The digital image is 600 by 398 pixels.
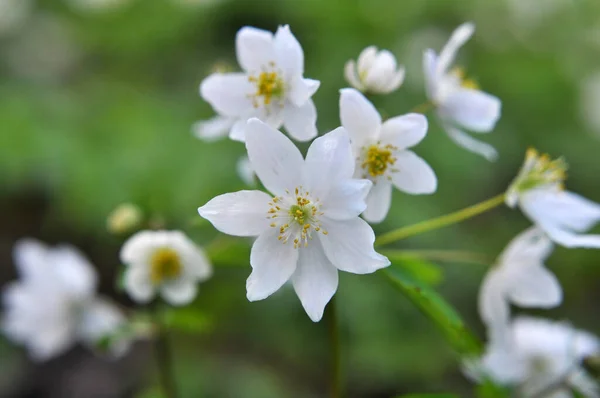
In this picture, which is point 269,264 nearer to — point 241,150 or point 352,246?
point 352,246

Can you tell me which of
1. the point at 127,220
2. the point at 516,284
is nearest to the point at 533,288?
the point at 516,284

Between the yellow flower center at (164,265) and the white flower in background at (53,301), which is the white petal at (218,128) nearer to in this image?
the yellow flower center at (164,265)

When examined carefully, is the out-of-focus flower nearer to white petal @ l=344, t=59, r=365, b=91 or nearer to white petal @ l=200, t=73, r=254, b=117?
white petal @ l=200, t=73, r=254, b=117

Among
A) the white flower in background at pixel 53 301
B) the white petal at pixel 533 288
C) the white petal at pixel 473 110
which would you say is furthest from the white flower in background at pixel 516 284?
the white flower in background at pixel 53 301

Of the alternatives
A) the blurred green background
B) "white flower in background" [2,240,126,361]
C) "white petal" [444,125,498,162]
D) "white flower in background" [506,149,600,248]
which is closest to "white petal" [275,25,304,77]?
"white petal" [444,125,498,162]

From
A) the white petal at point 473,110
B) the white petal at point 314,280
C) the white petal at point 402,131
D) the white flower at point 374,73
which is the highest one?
the white flower at point 374,73
